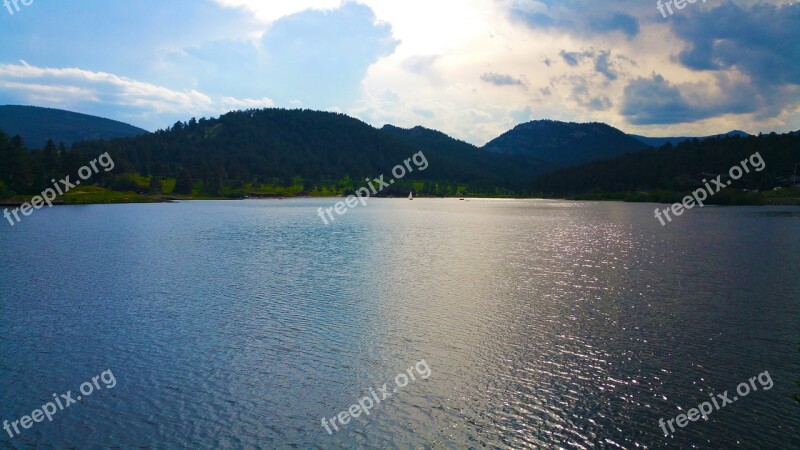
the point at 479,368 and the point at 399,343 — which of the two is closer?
the point at 479,368

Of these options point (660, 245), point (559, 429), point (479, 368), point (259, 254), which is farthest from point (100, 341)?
point (660, 245)

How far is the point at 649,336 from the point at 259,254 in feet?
142

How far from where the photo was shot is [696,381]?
20.9m

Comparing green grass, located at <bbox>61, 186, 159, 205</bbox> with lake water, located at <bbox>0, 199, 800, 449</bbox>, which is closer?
lake water, located at <bbox>0, 199, 800, 449</bbox>

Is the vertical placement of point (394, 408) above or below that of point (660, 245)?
below

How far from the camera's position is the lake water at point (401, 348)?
1722 centimetres

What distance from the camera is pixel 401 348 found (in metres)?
25.4

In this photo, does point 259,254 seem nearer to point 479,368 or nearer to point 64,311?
point 64,311

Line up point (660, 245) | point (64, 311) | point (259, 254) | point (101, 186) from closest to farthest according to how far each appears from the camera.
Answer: point (64, 311), point (259, 254), point (660, 245), point (101, 186)

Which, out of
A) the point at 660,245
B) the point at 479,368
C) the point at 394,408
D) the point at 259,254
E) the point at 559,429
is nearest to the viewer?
the point at 559,429

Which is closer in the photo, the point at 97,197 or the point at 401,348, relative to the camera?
the point at 401,348

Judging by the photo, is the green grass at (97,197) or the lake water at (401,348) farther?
the green grass at (97,197)

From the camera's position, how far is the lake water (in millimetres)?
17219

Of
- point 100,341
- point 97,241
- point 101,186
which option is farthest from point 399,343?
point 101,186
